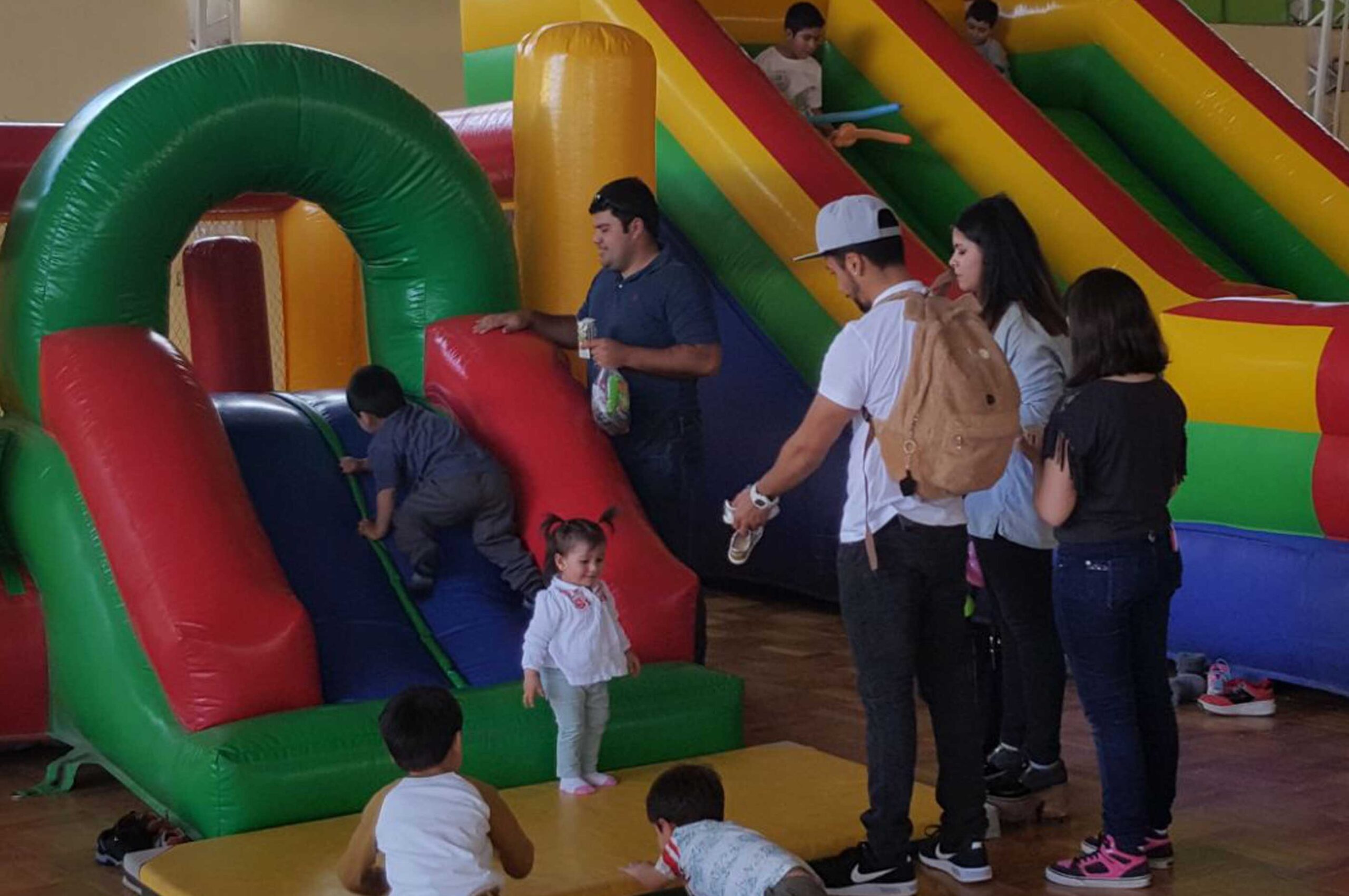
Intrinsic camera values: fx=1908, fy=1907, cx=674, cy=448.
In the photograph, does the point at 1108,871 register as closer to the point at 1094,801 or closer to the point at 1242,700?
the point at 1094,801

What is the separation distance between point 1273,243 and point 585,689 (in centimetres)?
398

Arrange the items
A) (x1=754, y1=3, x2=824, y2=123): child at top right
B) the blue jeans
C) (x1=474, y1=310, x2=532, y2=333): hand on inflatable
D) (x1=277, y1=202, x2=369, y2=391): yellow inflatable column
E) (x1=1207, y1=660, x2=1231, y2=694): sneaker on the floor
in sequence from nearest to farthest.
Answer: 1. the blue jeans
2. (x1=474, y1=310, x2=532, y2=333): hand on inflatable
3. (x1=1207, y1=660, x2=1231, y2=694): sneaker on the floor
4. (x1=277, y1=202, x2=369, y2=391): yellow inflatable column
5. (x1=754, y1=3, x2=824, y2=123): child at top right

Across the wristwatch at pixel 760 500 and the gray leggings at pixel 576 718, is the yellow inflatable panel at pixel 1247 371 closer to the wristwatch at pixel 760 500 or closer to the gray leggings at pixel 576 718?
the gray leggings at pixel 576 718

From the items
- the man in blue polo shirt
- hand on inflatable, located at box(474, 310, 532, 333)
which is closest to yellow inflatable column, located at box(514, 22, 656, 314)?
hand on inflatable, located at box(474, 310, 532, 333)

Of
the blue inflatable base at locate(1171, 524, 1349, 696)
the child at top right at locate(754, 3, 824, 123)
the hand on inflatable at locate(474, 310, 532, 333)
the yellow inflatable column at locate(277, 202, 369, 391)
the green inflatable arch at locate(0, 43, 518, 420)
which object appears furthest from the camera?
the child at top right at locate(754, 3, 824, 123)

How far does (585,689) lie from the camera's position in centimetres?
402

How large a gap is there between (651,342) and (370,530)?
814mm

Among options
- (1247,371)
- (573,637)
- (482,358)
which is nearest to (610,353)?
(482,358)

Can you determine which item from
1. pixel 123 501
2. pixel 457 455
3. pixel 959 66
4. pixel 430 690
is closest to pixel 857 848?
pixel 430 690

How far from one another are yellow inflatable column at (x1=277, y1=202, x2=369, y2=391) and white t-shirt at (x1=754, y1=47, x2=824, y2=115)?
1.65 metres

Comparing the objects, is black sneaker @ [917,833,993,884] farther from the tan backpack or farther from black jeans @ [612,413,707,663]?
black jeans @ [612,413,707,663]

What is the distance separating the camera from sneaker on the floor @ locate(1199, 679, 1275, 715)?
16.4 feet

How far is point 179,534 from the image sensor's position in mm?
4039

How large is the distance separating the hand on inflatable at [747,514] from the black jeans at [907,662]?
169 millimetres
